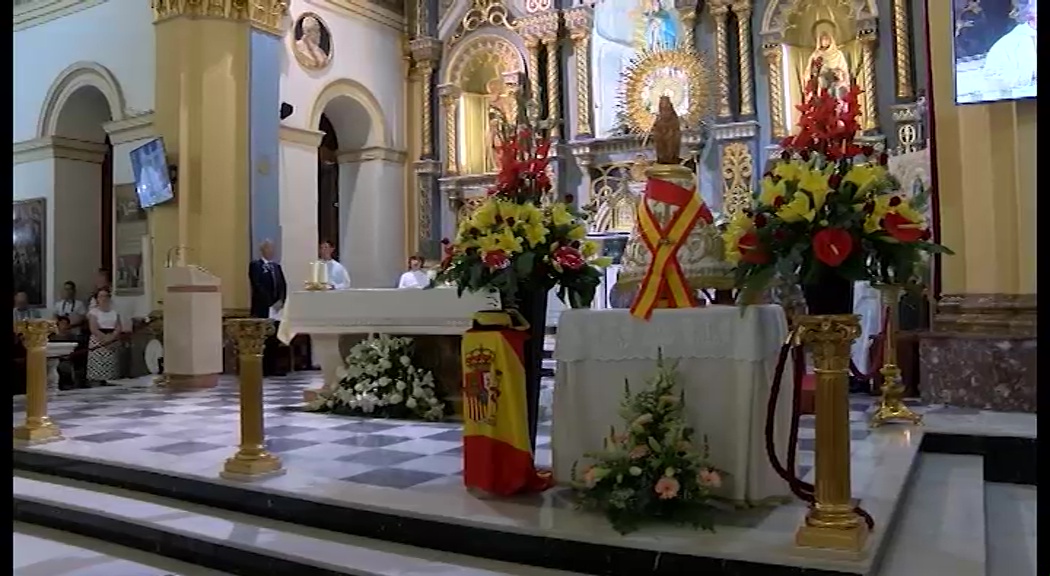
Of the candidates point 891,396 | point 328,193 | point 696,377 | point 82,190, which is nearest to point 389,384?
point 891,396

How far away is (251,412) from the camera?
15.5 ft

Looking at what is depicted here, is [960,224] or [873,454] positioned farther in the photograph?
[960,224]

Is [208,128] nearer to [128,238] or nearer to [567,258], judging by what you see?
[128,238]

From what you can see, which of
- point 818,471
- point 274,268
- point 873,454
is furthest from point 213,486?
point 274,268

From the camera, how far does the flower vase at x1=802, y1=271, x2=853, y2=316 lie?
3.34m

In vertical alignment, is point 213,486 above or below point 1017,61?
below

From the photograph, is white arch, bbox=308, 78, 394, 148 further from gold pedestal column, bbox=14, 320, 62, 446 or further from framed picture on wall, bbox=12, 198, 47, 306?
gold pedestal column, bbox=14, 320, 62, 446

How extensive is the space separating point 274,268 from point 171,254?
109 centimetres

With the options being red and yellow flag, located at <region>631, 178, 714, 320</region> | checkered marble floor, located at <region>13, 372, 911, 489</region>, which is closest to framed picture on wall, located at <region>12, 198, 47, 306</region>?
checkered marble floor, located at <region>13, 372, 911, 489</region>

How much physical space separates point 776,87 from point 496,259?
7.76 meters
